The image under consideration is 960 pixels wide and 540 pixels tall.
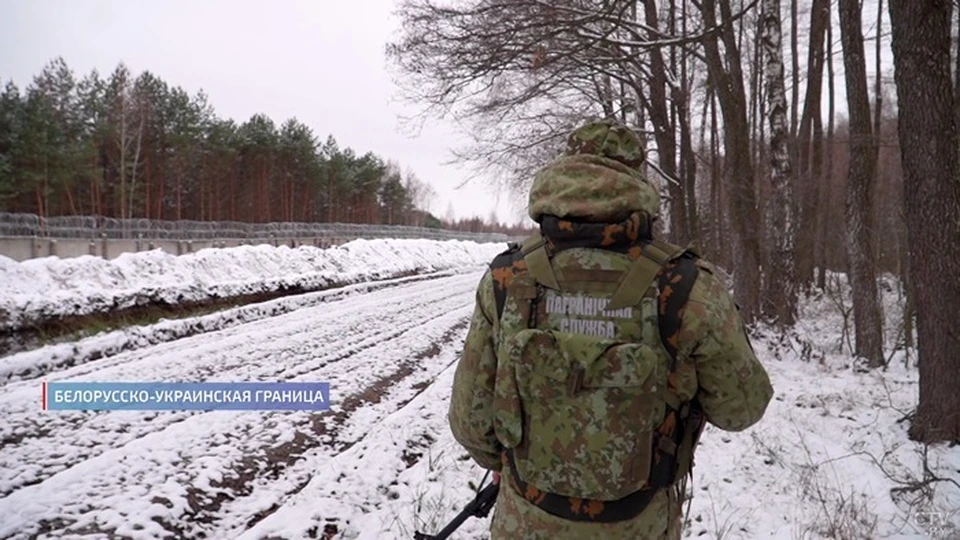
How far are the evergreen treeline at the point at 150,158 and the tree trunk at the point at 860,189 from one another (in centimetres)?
3751

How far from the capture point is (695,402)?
1998mm

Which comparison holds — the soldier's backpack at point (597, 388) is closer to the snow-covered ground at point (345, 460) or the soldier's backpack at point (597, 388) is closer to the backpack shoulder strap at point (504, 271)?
the backpack shoulder strap at point (504, 271)

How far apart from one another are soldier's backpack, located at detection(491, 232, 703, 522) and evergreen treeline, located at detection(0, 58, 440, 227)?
3772 cm

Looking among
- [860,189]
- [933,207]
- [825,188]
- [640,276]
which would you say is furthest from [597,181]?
[825,188]

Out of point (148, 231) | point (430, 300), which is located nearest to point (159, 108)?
point (148, 231)

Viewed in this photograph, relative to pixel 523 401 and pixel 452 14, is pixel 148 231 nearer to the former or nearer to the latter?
pixel 452 14

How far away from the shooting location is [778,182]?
33.0 feet

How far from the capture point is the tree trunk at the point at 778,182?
987cm

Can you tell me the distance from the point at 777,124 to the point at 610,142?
31.4ft

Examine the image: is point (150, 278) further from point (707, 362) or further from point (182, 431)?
point (707, 362)

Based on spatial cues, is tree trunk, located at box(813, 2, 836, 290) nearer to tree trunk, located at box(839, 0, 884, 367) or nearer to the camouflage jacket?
tree trunk, located at box(839, 0, 884, 367)

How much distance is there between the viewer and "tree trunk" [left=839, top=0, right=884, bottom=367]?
775cm

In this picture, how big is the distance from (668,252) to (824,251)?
18.3m
